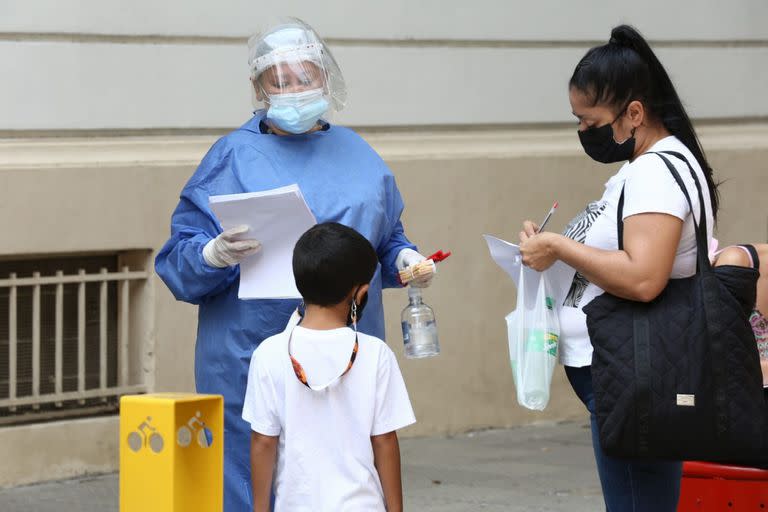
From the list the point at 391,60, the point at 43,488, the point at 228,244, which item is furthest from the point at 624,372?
the point at 391,60

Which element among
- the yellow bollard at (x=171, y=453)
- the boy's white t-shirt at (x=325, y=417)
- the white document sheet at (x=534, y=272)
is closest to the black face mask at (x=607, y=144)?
the white document sheet at (x=534, y=272)

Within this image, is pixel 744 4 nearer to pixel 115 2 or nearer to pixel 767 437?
pixel 115 2

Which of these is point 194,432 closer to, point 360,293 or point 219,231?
Answer: point 360,293

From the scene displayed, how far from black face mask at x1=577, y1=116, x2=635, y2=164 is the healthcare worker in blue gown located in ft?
2.09

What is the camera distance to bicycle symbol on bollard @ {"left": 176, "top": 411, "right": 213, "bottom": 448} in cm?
311

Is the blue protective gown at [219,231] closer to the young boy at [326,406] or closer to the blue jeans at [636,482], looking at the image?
the young boy at [326,406]

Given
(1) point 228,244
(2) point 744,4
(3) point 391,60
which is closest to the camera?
(1) point 228,244

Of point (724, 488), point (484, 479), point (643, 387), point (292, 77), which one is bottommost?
point (484, 479)

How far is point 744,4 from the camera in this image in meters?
8.48

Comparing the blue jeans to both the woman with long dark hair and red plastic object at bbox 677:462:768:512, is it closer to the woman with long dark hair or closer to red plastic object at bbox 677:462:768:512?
the woman with long dark hair

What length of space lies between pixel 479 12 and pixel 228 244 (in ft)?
14.0

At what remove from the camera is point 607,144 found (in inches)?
142

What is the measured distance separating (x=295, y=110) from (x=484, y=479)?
10.3 feet

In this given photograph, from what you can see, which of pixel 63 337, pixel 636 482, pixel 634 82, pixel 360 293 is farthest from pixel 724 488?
pixel 63 337
